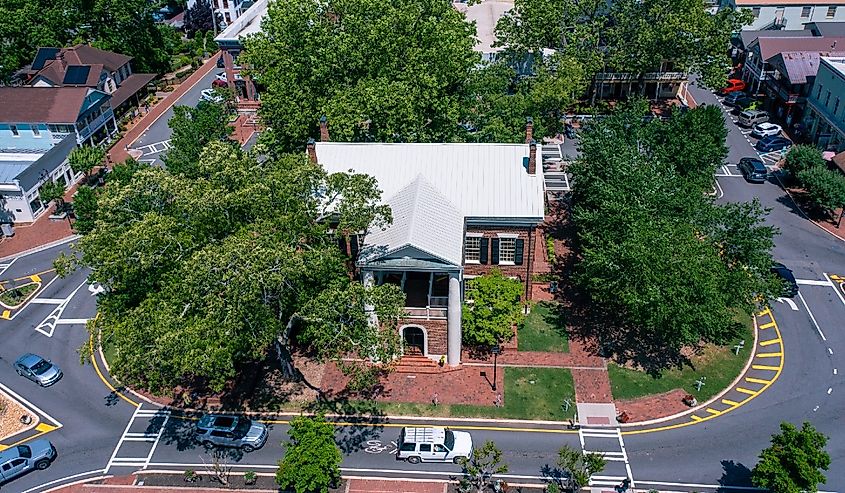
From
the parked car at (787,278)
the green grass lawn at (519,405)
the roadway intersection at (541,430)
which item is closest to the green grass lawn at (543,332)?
the green grass lawn at (519,405)

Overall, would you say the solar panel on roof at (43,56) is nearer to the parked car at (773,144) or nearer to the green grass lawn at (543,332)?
the green grass lawn at (543,332)

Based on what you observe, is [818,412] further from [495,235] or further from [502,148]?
[502,148]

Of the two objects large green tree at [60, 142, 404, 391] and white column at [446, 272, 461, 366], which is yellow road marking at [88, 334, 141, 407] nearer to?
large green tree at [60, 142, 404, 391]

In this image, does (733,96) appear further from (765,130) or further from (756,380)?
(756,380)

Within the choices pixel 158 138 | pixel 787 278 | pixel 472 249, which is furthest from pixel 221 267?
pixel 158 138

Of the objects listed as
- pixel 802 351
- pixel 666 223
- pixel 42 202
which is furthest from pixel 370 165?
pixel 42 202
